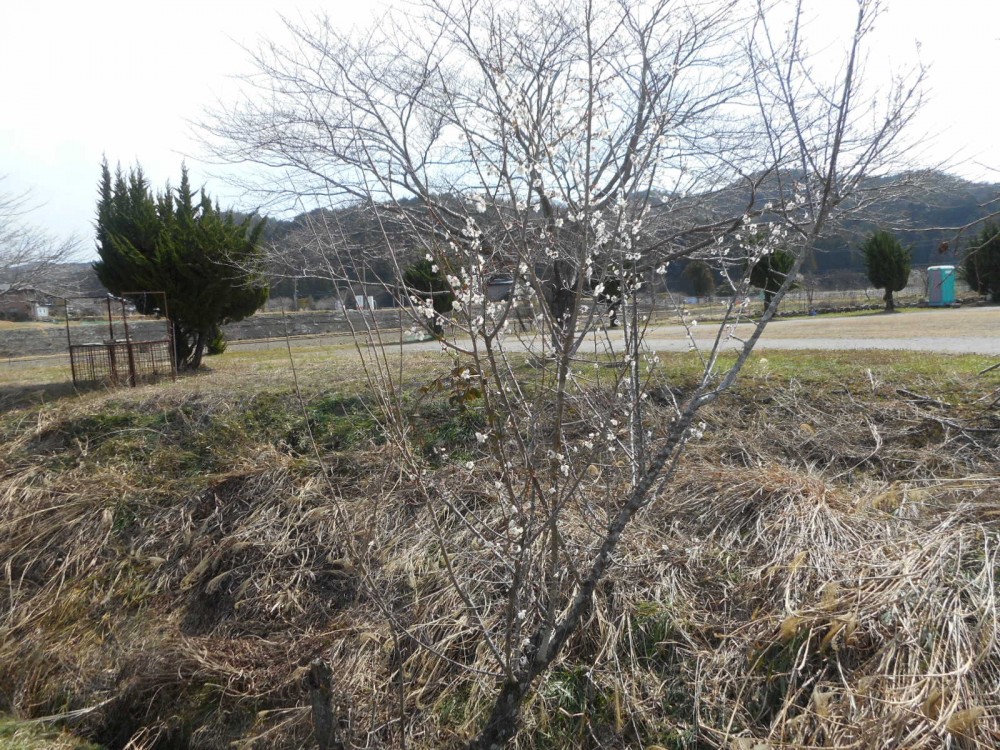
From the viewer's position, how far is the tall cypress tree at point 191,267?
10.7m

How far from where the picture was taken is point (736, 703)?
3.39 meters

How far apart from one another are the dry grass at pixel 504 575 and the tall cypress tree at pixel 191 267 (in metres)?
4.29

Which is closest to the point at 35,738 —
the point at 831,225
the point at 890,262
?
the point at 831,225

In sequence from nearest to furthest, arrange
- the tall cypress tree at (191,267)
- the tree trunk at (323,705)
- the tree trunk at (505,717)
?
the tree trunk at (505,717) → the tree trunk at (323,705) → the tall cypress tree at (191,267)

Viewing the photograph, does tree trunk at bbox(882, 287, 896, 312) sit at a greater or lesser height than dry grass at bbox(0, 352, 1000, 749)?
greater

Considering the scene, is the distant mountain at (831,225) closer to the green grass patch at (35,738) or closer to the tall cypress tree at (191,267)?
the tall cypress tree at (191,267)

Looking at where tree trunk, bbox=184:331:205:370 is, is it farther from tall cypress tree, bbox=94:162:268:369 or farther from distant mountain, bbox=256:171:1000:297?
distant mountain, bbox=256:171:1000:297

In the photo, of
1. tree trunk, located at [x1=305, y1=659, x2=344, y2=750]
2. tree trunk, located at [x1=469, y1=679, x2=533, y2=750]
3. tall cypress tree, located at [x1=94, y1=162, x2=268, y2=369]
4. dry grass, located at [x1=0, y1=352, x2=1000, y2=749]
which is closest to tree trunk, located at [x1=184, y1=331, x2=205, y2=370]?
tall cypress tree, located at [x1=94, y1=162, x2=268, y2=369]

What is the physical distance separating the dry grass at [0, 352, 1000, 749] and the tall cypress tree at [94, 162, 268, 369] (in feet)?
14.1

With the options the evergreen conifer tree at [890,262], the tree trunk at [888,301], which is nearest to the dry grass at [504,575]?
the tree trunk at [888,301]

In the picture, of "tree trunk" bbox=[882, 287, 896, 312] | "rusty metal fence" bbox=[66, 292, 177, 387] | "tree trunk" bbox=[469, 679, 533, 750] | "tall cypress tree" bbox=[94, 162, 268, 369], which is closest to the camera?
"tree trunk" bbox=[469, 679, 533, 750]

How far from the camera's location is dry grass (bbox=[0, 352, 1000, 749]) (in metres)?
3.38

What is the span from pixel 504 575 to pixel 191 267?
8.33 meters

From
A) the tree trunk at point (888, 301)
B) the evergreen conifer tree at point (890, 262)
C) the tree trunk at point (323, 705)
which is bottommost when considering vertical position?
the tree trunk at point (323, 705)
